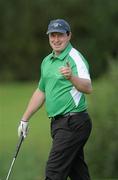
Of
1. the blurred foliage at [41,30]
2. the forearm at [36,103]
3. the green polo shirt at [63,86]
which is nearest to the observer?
the green polo shirt at [63,86]

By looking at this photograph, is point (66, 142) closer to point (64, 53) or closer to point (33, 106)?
point (33, 106)

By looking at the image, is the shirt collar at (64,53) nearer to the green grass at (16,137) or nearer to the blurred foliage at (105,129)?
the green grass at (16,137)

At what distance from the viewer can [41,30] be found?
51562mm

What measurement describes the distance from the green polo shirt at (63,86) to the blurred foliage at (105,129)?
6.94 meters

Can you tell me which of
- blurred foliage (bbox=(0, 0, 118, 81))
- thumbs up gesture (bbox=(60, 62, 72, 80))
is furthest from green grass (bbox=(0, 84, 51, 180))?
thumbs up gesture (bbox=(60, 62, 72, 80))

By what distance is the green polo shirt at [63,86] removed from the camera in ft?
29.8

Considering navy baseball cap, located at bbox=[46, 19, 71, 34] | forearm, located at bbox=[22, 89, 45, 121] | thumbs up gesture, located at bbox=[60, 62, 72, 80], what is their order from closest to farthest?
1. thumbs up gesture, located at bbox=[60, 62, 72, 80]
2. navy baseball cap, located at bbox=[46, 19, 71, 34]
3. forearm, located at bbox=[22, 89, 45, 121]

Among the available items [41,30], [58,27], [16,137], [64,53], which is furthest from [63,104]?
[41,30]

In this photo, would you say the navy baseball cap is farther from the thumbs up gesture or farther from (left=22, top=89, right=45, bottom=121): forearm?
(left=22, top=89, right=45, bottom=121): forearm

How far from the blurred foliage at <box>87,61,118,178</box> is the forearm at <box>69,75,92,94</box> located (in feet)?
23.6

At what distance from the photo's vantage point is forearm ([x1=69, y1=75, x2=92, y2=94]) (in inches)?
346

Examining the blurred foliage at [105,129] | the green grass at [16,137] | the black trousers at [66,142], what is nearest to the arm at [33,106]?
the black trousers at [66,142]

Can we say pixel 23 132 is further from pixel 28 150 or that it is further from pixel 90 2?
pixel 90 2

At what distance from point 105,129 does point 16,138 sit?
682 cm
